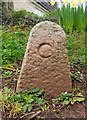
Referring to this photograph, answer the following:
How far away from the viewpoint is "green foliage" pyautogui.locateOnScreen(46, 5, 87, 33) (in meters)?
3.43

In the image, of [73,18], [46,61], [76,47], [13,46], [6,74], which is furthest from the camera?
[73,18]

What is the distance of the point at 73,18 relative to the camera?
3.55 meters

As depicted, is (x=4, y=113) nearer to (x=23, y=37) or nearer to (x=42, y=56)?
(x=42, y=56)

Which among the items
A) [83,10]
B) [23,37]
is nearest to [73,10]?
[83,10]

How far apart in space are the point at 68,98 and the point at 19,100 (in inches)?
11.9

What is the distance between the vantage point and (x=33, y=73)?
215cm

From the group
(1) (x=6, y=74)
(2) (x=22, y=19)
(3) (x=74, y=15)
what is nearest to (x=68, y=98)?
(1) (x=6, y=74)

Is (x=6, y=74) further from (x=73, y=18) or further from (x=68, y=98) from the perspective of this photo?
(x=73, y=18)

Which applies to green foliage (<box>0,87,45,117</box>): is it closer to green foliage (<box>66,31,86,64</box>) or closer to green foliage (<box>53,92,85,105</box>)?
green foliage (<box>53,92,85,105</box>)

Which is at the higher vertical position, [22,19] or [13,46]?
[22,19]

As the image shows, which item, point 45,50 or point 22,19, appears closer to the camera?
point 45,50

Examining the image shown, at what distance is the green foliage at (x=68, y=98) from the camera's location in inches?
80.4

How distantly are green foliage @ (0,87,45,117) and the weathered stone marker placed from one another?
0.21 ft

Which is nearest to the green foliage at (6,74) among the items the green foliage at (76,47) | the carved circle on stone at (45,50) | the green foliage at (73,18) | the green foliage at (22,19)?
the carved circle on stone at (45,50)
